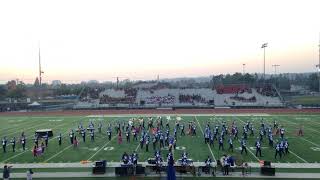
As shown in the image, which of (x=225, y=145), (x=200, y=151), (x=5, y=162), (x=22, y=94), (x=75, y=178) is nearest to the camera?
(x=75, y=178)

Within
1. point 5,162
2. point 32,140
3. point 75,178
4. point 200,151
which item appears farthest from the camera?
point 32,140

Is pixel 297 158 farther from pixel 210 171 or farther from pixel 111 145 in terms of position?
pixel 111 145

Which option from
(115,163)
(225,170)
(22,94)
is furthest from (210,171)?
(22,94)

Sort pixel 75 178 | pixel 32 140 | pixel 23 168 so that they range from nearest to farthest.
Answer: pixel 75 178 < pixel 23 168 < pixel 32 140

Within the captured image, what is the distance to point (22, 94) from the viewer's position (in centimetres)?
9594

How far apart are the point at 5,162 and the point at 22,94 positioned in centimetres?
7870

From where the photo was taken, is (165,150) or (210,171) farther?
(165,150)

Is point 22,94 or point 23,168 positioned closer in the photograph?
point 23,168

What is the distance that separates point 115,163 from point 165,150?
14.3 ft

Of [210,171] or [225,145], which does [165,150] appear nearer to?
[225,145]

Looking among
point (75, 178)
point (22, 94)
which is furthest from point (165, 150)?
point (22, 94)

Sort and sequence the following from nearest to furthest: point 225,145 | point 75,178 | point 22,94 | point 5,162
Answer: point 75,178, point 5,162, point 225,145, point 22,94

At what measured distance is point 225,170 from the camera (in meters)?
17.4

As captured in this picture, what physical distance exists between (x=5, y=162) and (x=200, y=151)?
1018cm
